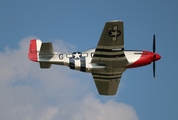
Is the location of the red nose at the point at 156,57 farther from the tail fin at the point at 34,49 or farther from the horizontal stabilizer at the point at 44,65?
the tail fin at the point at 34,49

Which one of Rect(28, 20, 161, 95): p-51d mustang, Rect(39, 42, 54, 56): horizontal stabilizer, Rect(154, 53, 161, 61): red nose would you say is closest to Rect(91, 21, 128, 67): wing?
Rect(28, 20, 161, 95): p-51d mustang

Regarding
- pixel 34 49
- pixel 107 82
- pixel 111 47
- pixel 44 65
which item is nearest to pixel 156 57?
pixel 111 47

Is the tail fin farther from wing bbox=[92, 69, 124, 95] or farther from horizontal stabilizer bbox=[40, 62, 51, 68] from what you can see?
wing bbox=[92, 69, 124, 95]

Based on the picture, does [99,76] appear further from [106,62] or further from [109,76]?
[106,62]

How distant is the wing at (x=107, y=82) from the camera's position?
3123cm

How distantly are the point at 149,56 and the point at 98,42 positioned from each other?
16.3 feet

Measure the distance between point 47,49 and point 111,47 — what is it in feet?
18.3

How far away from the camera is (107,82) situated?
3228cm

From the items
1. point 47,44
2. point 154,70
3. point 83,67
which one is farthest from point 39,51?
point 154,70

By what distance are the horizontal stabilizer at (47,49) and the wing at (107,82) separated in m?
4.81

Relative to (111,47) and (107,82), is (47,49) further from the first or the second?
(107,82)

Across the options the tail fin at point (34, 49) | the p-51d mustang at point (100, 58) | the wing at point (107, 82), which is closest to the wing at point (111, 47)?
the p-51d mustang at point (100, 58)

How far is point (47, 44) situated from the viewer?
1125 inches

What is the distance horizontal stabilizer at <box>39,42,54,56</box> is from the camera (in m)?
28.6
